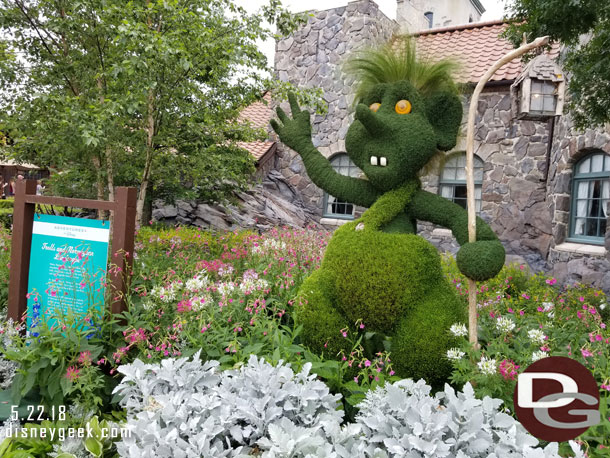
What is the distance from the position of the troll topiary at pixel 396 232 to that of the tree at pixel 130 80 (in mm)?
1993

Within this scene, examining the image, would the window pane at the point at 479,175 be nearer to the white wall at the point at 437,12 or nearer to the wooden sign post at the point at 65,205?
the white wall at the point at 437,12

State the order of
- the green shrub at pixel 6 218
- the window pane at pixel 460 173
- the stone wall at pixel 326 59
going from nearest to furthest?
→ the window pane at pixel 460 173, the green shrub at pixel 6 218, the stone wall at pixel 326 59

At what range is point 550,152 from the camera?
820cm

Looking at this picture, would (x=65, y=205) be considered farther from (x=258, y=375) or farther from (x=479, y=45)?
(x=479, y=45)

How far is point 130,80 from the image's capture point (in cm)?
496

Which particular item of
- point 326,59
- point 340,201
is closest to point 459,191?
point 340,201

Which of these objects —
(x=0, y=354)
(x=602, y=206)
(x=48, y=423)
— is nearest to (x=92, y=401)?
(x=48, y=423)

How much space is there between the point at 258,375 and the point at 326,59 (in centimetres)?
1012

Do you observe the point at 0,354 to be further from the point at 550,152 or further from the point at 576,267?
the point at 550,152

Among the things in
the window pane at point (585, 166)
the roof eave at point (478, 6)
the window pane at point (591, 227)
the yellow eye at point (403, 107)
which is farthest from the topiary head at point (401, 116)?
the roof eave at point (478, 6)

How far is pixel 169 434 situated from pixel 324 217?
9.58 metres

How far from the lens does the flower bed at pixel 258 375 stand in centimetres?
186

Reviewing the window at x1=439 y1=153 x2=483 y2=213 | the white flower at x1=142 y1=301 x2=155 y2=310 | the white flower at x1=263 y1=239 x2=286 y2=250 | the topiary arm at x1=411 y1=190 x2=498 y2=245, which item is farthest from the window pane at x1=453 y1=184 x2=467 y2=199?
the white flower at x1=142 y1=301 x2=155 y2=310

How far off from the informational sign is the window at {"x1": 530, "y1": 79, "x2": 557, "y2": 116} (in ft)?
9.62
